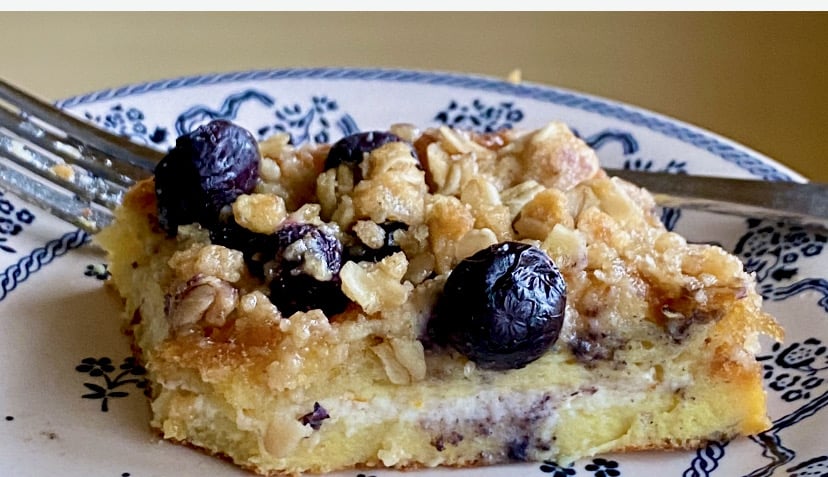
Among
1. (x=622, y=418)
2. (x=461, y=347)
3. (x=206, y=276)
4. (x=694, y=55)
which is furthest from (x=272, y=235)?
(x=694, y=55)

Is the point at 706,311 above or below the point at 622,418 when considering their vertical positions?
above

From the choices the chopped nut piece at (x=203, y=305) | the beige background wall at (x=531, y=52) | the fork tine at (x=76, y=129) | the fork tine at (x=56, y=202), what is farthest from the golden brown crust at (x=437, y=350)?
the beige background wall at (x=531, y=52)

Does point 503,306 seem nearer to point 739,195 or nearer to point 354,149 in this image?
point 354,149

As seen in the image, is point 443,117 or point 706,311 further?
point 443,117

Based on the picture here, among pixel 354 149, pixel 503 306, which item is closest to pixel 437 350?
pixel 503 306

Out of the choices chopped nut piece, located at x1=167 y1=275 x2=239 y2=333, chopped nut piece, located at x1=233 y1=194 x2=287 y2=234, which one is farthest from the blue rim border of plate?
chopped nut piece, located at x1=167 y1=275 x2=239 y2=333

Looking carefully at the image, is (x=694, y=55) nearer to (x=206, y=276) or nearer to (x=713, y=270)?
(x=713, y=270)

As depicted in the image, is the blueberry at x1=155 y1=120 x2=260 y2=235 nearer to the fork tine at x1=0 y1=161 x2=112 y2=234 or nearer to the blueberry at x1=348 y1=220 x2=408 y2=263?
the blueberry at x1=348 y1=220 x2=408 y2=263
